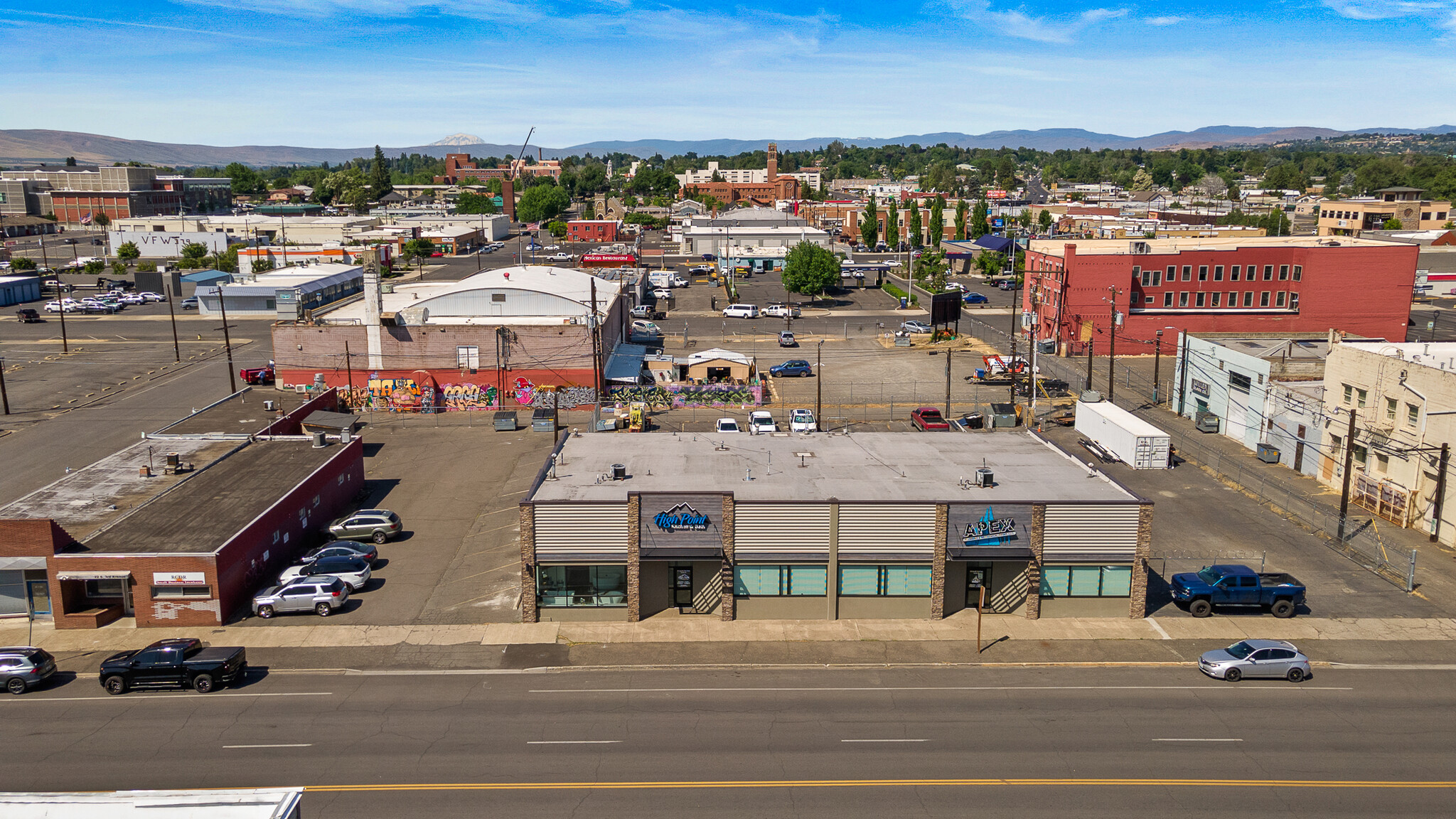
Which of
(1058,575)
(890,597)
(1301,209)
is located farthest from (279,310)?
(1301,209)

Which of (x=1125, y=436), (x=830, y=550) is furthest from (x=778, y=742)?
(x=1125, y=436)

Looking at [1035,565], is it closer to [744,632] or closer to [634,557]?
[744,632]

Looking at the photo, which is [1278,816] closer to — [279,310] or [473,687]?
[473,687]

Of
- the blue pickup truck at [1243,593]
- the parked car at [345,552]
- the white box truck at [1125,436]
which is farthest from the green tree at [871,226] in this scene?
the parked car at [345,552]

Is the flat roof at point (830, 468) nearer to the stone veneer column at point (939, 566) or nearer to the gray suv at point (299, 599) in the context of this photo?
the stone veneer column at point (939, 566)

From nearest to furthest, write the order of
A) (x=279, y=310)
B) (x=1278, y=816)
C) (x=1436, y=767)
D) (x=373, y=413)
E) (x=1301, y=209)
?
(x=1278, y=816) < (x=1436, y=767) < (x=373, y=413) < (x=279, y=310) < (x=1301, y=209)

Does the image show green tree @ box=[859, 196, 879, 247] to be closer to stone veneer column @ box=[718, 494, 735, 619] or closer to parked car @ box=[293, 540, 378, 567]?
parked car @ box=[293, 540, 378, 567]

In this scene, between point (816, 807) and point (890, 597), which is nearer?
point (816, 807)
